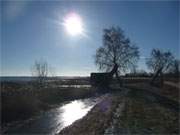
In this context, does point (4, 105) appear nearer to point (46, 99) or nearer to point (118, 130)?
point (46, 99)

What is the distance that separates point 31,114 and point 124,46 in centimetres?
3413

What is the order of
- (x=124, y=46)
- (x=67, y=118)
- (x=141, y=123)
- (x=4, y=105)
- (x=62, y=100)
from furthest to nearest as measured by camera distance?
(x=124, y=46), (x=62, y=100), (x=4, y=105), (x=67, y=118), (x=141, y=123)

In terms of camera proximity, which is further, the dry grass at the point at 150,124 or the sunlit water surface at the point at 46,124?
the sunlit water surface at the point at 46,124

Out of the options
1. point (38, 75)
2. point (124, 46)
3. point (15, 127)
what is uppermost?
point (124, 46)

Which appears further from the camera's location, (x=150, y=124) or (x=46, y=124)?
(x=46, y=124)

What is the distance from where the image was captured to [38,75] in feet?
169

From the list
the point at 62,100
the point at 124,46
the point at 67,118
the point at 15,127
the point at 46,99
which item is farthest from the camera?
the point at 124,46

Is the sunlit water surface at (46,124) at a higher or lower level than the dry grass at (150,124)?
lower

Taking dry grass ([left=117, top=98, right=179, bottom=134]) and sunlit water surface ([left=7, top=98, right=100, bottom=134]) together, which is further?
sunlit water surface ([left=7, top=98, right=100, bottom=134])

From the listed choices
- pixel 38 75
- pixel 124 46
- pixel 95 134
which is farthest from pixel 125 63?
pixel 95 134

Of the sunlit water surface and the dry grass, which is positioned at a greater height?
the dry grass

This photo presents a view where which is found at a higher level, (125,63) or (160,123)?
(125,63)

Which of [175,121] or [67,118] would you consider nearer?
[175,121]

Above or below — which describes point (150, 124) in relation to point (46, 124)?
above
